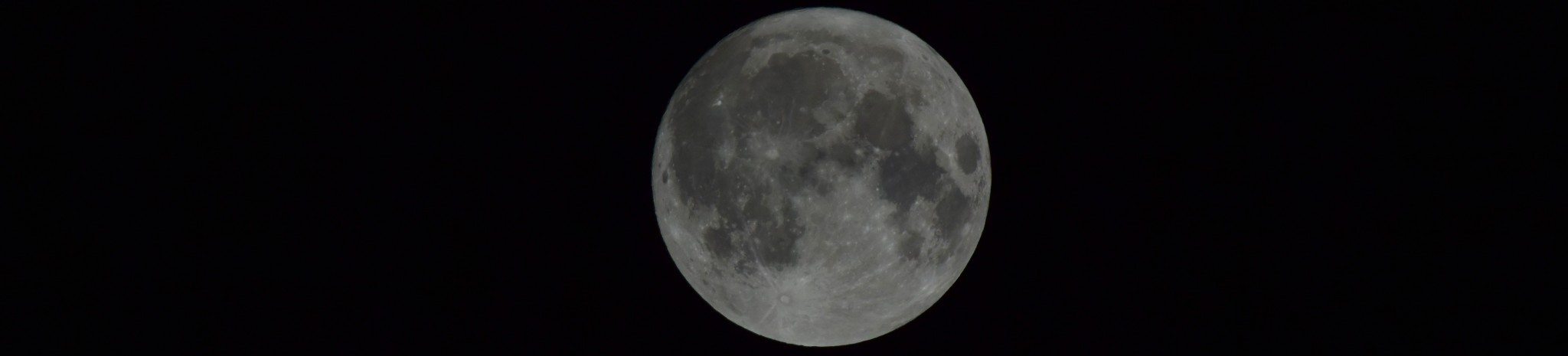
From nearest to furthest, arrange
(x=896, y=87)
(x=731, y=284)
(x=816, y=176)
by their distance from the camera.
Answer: (x=816, y=176) → (x=896, y=87) → (x=731, y=284)

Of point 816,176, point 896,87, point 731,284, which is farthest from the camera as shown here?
point 731,284

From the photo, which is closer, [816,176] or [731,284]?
[816,176]

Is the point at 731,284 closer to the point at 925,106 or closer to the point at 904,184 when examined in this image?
the point at 904,184

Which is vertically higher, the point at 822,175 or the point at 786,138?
the point at 786,138

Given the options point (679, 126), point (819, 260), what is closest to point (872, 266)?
point (819, 260)

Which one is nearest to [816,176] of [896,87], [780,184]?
[780,184]

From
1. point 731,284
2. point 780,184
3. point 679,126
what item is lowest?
point 731,284

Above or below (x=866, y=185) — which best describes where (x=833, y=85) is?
above

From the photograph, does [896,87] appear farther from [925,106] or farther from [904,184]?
[904,184]
